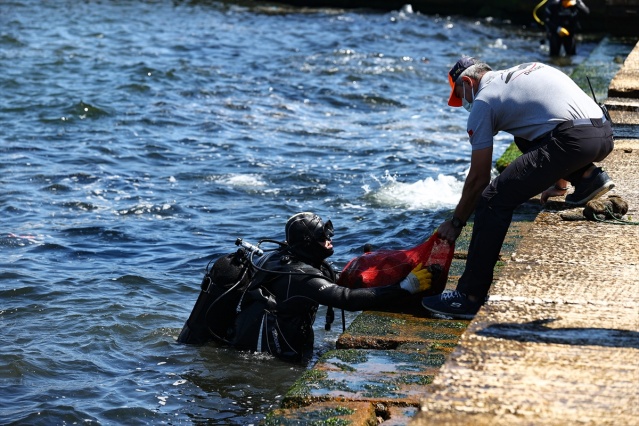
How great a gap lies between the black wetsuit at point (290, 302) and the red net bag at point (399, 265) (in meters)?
0.14

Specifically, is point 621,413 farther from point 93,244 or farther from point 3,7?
point 3,7

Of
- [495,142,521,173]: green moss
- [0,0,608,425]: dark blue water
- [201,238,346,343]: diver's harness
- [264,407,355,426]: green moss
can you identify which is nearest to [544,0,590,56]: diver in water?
[0,0,608,425]: dark blue water

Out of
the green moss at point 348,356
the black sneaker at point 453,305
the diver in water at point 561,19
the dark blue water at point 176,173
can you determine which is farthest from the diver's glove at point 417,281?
the diver in water at point 561,19

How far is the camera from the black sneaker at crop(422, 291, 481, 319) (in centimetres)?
583

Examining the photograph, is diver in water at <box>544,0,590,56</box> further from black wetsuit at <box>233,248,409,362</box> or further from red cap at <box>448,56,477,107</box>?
black wetsuit at <box>233,248,409,362</box>

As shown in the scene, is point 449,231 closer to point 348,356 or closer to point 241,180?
point 348,356

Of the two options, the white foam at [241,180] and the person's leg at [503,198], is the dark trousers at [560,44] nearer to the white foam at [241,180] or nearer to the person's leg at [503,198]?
the white foam at [241,180]

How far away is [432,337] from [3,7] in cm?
2109

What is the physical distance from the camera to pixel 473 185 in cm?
575

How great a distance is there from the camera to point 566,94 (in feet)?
18.6

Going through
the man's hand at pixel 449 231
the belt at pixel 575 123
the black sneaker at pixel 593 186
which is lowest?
the man's hand at pixel 449 231

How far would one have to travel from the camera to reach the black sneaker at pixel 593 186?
6.32m

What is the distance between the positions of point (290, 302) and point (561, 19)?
Answer: 1494 cm

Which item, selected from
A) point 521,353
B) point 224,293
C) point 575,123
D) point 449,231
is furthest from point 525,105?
point 224,293
